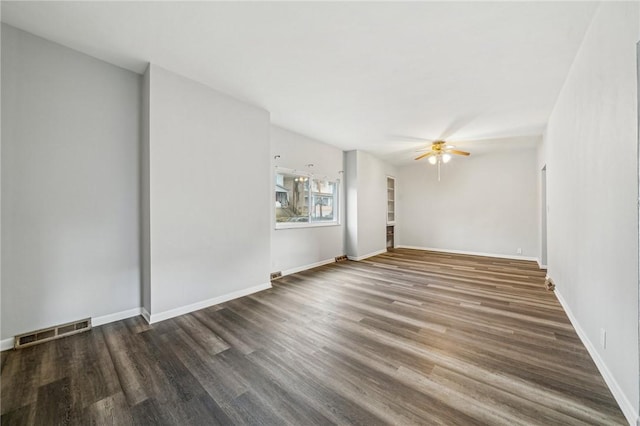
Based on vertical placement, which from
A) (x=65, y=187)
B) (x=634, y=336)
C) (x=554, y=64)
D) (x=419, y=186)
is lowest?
(x=634, y=336)

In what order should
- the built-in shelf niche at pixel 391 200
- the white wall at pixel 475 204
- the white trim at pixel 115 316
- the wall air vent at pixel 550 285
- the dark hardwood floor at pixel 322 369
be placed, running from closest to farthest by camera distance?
the dark hardwood floor at pixel 322 369
the white trim at pixel 115 316
the wall air vent at pixel 550 285
the white wall at pixel 475 204
the built-in shelf niche at pixel 391 200

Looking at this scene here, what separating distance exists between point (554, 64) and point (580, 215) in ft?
5.22

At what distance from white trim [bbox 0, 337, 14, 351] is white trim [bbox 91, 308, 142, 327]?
1.71 feet

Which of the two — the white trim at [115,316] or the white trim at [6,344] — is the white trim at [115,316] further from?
the white trim at [6,344]

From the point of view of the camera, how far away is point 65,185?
2373mm

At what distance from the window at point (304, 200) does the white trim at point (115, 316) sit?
235cm

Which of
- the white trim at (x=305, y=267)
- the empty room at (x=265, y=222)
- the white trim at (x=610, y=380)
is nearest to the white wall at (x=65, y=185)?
the empty room at (x=265, y=222)

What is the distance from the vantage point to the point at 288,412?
147 centimetres

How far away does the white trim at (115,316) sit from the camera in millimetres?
2545

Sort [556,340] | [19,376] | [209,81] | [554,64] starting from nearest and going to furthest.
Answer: [19,376]
[556,340]
[554,64]
[209,81]

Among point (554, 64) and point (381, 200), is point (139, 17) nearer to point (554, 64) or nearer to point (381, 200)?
point (554, 64)

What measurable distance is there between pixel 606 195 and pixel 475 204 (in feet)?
18.2

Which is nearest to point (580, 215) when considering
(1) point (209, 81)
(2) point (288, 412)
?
(2) point (288, 412)

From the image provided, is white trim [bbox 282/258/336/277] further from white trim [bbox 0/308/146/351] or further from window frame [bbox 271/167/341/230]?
white trim [bbox 0/308/146/351]
